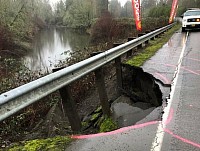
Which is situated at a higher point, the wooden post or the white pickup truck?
the white pickup truck

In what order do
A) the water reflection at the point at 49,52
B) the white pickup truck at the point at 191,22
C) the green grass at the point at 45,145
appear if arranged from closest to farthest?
1. the green grass at the point at 45,145
2. the water reflection at the point at 49,52
3. the white pickup truck at the point at 191,22

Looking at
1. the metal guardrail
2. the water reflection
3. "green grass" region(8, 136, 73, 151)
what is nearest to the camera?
the metal guardrail

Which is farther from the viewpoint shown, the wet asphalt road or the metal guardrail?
the wet asphalt road

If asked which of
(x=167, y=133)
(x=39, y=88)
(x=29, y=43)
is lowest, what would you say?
(x=29, y=43)

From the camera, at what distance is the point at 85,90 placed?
27.3ft

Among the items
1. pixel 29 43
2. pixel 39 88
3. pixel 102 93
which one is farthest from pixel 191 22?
pixel 39 88

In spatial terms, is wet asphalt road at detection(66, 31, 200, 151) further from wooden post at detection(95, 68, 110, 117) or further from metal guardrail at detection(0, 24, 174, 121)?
wooden post at detection(95, 68, 110, 117)

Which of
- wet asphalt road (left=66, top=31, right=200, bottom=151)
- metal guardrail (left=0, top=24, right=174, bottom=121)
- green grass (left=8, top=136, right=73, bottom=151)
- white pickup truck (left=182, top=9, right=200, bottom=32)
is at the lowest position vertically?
wet asphalt road (left=66, top=31, right=200, bottom=151)

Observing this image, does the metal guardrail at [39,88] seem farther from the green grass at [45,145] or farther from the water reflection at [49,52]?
the water reflection at [49,52]

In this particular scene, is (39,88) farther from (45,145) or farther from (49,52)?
(49,52)

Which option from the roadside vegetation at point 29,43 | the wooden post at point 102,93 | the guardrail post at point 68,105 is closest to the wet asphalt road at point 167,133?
the roadside vegetation at point 29,43

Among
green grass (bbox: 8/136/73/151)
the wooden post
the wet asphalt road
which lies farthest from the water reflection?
green grass (bbox: 8/136/73/151)

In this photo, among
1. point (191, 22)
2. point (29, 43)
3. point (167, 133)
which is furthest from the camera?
point (29, 43)

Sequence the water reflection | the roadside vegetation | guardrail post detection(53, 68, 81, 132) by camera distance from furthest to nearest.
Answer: the water reflection < the roadside vegetation < guardrail post detection(53, 68, 81, 132)
